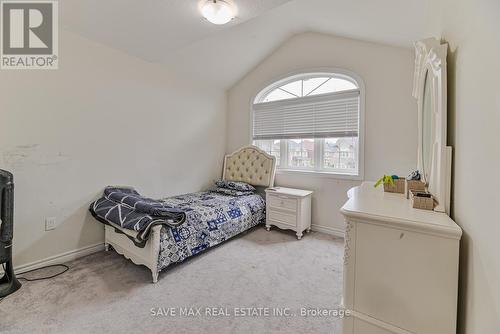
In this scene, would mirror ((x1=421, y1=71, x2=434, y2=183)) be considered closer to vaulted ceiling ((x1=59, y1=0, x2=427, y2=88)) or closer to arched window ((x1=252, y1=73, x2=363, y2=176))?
vaulted ceiling ((x1=59, y1=0, x2=427, y2=88))

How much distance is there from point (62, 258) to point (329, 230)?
329 centimetres

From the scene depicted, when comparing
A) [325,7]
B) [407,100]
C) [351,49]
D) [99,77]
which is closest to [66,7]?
[99,77]

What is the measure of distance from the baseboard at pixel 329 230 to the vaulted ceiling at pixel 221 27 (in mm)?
2446

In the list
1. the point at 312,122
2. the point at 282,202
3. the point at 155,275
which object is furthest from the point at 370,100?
the point at 155,275

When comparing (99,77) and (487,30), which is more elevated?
(99,77)

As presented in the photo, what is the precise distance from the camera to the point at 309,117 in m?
3.51

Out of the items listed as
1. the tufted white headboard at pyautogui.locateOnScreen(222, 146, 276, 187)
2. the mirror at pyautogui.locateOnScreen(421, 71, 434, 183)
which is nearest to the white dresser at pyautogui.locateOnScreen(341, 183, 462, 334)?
the mirror at pyautogui.locateOnScreen(421, 71, 434, 183)

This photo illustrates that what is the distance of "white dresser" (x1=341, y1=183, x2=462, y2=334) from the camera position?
94 centimetres

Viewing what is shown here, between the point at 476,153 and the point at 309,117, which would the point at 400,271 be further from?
the point at 309,117

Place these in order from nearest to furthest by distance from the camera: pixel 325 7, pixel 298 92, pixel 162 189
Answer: pixel 325 7 → pixel 162 189 → pixel 298 92

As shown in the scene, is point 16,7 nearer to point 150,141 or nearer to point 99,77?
point 99,77

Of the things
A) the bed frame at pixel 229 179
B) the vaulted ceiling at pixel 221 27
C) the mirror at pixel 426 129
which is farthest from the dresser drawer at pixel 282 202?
the vaulted ceiling at pixel 221 27

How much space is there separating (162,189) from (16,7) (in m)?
2.37

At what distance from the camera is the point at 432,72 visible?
1318 mm
